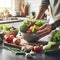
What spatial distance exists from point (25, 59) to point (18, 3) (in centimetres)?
334

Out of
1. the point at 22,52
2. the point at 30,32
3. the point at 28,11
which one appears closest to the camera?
the point at 22,52

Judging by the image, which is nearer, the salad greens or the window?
the salad greens

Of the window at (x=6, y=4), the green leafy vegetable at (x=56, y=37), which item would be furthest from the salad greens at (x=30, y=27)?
the window at (x=6, y=4)

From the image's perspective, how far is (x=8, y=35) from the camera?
1.57 m

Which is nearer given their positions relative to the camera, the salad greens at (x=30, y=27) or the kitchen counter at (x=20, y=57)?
the kitchen counter at (x=20, y=57)

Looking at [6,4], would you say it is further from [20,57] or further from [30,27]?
[20,57]

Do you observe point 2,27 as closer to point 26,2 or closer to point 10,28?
point 10,28

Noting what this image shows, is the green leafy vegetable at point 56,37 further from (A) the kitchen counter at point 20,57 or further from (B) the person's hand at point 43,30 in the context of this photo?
(A) the kitchen counter at point 20,57

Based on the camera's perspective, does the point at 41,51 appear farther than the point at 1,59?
Yes

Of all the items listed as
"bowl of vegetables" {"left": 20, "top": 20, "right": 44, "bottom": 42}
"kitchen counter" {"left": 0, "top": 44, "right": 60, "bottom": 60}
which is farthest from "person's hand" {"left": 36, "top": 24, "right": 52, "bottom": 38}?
"kitchen counter" {"left": 0, "top": 44, "right": 60, "bottom": 60}

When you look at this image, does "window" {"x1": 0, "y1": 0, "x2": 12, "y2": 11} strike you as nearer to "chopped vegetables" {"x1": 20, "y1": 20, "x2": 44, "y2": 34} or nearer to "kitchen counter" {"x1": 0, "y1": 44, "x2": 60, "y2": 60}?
"chopped vegetables" {"x1": 20, "y1": 20, "x2": 44, "y2": 34}

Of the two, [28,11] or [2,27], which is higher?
[28,11]

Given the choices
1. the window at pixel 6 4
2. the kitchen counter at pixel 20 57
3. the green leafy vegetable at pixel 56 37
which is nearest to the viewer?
the kitchen counter at pixel 20 57

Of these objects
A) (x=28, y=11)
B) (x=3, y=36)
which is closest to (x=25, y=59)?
(x=3, y=36)
